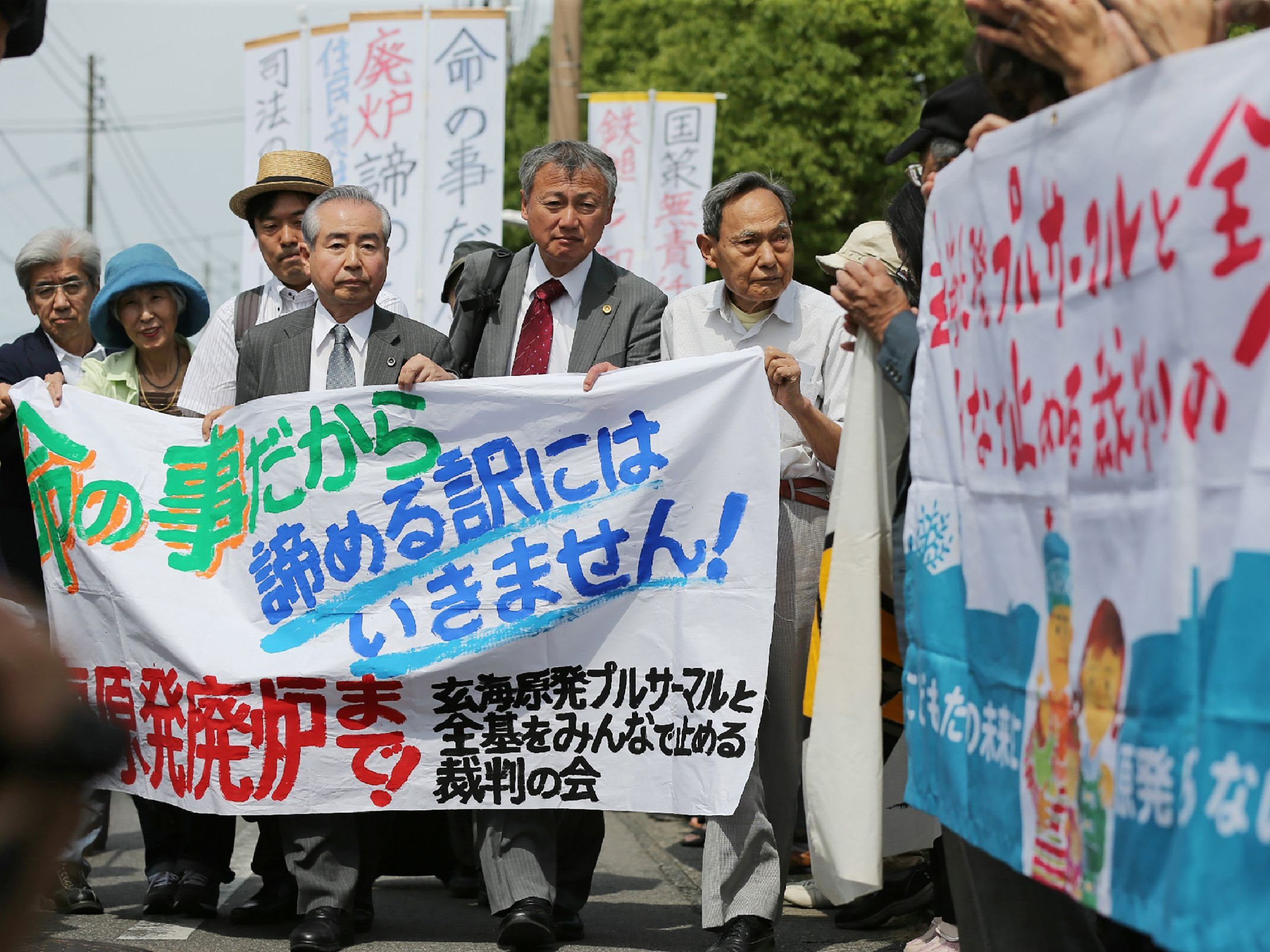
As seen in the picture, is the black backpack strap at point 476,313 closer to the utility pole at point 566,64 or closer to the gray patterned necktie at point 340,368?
the gray patterned necktie at point 340,368

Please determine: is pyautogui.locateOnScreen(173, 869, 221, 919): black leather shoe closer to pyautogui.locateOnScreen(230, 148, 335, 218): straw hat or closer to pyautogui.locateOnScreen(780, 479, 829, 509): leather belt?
pyautogui.locateOnScreen(780, 479, 829, 509): leather belt

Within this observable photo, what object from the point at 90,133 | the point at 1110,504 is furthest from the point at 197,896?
the point at 90,133

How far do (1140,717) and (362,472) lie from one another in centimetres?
304

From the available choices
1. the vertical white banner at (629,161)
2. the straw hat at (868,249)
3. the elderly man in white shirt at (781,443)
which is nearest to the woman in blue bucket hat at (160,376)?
the elderly man in white shirt at (781,443)

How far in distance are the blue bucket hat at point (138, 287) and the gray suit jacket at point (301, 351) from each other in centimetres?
57

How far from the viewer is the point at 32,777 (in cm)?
133

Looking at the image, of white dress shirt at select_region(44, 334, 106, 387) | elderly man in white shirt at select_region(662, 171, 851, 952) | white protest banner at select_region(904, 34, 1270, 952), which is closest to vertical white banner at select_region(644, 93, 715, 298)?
white dress shirt at select_region(44, 334, 106, 387)

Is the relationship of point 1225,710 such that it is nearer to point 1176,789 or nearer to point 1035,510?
point 1176,789

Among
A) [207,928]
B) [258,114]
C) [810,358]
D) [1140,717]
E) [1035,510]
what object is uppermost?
[258,114]

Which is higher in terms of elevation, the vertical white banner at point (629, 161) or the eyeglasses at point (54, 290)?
the vertical white banner at point (629, 161)

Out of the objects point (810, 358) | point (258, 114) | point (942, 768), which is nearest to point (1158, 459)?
point (942, 768)

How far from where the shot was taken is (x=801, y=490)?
15.1 feet

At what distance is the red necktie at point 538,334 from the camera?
195 inches

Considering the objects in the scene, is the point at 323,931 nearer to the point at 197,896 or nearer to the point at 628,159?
the point at 197,896
